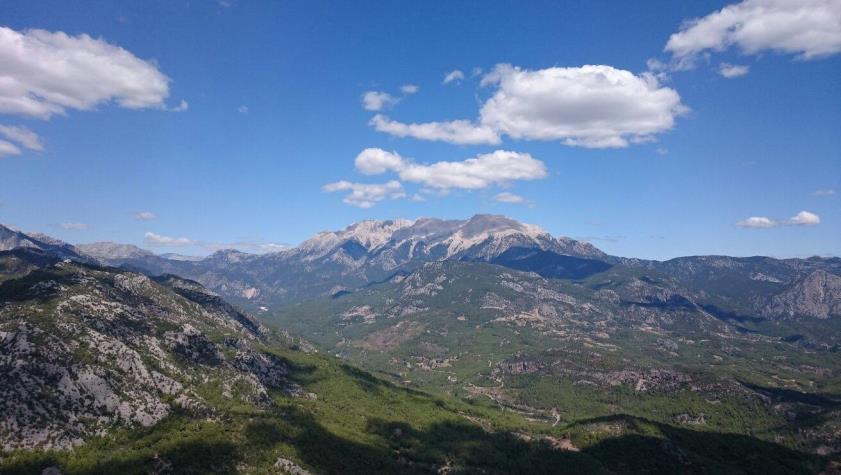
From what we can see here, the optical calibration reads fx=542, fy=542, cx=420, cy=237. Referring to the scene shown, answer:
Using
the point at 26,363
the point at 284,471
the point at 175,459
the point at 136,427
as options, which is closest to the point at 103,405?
the point at 136,427

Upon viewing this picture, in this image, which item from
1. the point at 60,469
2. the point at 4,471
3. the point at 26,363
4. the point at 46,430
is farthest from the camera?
the point at 26,363

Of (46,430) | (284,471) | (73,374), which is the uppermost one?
(73,374)

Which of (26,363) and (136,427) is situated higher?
(26,363)

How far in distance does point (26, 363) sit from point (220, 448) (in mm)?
73071

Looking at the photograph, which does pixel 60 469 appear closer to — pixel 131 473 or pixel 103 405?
pixel 131 473

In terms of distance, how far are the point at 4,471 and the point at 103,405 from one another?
44.4 metres

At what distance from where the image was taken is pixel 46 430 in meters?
176

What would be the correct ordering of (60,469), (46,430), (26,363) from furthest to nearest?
(26,363)
(46,430)
(60,469)

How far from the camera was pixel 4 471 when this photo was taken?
154875 mm

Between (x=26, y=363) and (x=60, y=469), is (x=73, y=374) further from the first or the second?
(x=60, y=469)

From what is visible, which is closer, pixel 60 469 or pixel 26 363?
pixel 60 469

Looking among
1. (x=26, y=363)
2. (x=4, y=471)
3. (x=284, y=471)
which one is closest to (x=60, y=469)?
(x=4, y=471)

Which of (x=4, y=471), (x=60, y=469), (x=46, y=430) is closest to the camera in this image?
(x=4, y=471)

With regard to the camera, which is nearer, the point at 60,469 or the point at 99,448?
the point at 60,469
